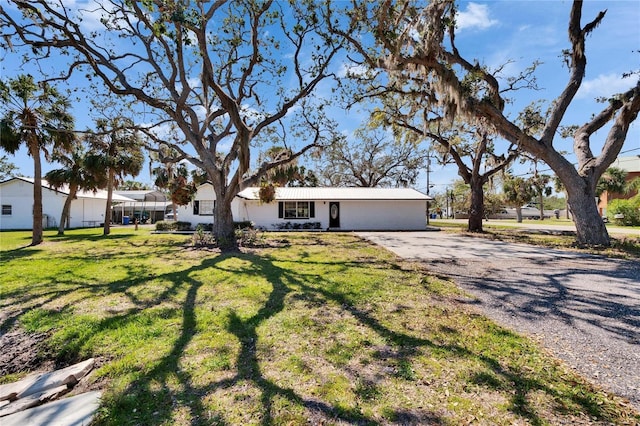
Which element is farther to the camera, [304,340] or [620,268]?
[620,268]

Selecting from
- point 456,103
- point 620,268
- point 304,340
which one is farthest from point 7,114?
point 620,268

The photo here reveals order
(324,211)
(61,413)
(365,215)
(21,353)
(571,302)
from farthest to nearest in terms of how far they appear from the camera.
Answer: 1. (365,215)
2. (324,211)
3. (571,302)
4. (21,353)
5. (61,413)

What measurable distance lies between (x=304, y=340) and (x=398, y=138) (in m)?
16.0

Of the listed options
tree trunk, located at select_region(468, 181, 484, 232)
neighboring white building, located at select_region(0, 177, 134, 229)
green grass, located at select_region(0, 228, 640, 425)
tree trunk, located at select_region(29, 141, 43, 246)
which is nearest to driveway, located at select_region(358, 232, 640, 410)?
green grass, located at select_region(0, 228, 640, 425)

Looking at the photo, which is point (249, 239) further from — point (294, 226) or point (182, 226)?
point (182, 226)

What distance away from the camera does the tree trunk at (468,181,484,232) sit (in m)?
18.1

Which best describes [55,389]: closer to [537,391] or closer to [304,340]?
[304,340]

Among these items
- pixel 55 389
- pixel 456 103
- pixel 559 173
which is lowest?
pixel 55 389

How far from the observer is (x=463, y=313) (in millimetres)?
4395

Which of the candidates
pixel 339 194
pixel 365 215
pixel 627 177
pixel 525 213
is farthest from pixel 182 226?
pixel 525 213

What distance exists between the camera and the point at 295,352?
10.9ft

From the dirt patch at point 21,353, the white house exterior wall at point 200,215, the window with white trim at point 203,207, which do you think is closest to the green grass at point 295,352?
the dirt patch at point 21,353

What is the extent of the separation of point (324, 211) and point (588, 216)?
14.7 m

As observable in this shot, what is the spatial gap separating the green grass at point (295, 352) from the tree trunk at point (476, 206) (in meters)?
13.9
